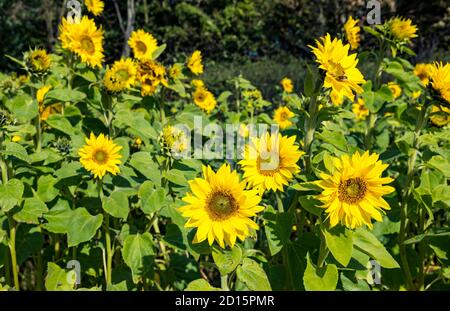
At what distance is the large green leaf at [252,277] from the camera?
155cm

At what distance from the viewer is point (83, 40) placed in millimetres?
2523

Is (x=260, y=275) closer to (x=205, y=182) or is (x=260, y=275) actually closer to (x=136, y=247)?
(x=205, y=182)

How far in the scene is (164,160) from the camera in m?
1.97

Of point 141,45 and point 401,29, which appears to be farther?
point 141,45

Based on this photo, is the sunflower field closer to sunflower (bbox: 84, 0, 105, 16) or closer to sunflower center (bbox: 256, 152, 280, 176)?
sunflower center (bbox: 256, 152, 280, 176)

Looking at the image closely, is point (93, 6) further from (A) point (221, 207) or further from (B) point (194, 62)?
(A) point (221, 207)

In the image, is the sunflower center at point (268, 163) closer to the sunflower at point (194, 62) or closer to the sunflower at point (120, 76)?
the sunflower at point (120, 76)

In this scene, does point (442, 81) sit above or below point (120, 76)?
below

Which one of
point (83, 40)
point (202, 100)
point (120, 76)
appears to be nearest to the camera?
point (120, 76)

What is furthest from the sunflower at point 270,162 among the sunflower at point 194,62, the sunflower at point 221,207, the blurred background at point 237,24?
the blurred background at point 237,24

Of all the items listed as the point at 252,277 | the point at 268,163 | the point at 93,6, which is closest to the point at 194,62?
the point at 93,6

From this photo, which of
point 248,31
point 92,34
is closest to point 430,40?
point 248,31

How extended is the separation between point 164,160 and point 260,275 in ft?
2.22

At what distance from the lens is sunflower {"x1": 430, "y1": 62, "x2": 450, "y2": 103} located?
1825mm
